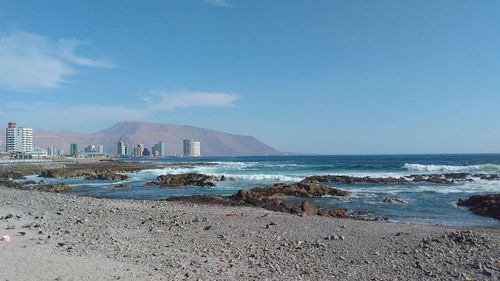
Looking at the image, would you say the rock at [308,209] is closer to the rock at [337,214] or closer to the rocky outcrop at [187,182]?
the rock at [337,214]

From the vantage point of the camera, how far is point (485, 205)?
18609mm

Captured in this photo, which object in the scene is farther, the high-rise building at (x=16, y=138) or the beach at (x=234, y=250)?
the high-rise building at (x=16, y=138)

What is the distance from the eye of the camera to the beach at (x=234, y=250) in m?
7.57

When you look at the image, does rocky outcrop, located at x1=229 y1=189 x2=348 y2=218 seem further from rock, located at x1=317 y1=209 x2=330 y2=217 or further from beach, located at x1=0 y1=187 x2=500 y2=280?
beach, located at x1=0 y1=187 x2=500 y2=280

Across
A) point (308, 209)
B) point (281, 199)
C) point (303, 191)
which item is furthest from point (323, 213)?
point (303, 191)

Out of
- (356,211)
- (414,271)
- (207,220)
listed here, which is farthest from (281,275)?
(356,211)

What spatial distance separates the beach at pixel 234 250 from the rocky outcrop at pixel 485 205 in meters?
6.68

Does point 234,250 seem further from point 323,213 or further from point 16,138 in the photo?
point 16,138

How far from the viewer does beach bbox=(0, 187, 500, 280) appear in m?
7.57

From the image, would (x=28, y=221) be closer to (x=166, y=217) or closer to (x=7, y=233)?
(x=7, y=233)

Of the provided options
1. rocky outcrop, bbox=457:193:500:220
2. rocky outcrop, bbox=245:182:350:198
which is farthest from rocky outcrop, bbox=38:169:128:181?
rocky outcrop, bbox=457:193:500:220

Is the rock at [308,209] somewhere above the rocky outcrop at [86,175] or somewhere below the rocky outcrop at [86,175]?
below

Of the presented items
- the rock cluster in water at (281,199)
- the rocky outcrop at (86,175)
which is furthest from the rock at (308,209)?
the rocky outcrop at (86,175)

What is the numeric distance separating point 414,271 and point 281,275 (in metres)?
2.42
